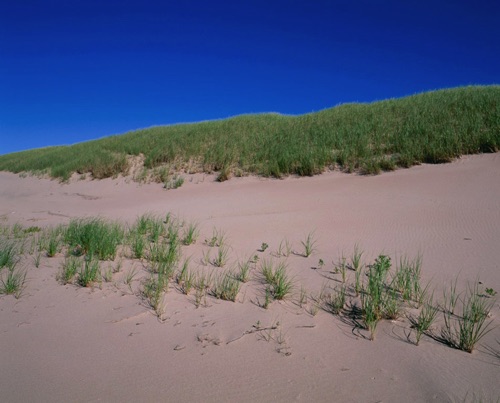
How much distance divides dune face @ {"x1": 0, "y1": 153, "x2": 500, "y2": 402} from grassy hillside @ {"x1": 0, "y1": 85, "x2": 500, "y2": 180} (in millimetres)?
2885

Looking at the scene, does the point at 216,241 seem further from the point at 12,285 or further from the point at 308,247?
the point at 12,285

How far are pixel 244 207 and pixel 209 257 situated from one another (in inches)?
101

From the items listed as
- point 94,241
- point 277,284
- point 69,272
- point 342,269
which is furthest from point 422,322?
point 94,241

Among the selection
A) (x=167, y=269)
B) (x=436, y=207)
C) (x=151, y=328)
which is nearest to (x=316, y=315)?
(x=151, y=328)

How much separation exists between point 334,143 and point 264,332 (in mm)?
7555

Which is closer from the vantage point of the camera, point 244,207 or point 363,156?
point 244,207

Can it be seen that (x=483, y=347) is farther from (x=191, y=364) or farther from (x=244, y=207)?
(x=244, y=207)

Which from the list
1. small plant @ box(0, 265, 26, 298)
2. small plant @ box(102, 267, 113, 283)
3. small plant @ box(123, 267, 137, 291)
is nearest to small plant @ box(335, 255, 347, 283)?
small plant @ box(123, 267, 137, 291)

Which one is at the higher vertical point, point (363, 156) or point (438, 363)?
point (363, 156)

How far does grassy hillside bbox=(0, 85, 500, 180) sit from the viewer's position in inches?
277

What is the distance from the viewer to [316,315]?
2.31m

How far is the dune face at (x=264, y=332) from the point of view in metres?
1.66

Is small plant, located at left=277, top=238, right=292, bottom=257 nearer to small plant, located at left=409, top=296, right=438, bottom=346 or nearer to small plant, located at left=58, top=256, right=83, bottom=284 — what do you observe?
small plant, located at left=409, top=296, right=438, bottom=346

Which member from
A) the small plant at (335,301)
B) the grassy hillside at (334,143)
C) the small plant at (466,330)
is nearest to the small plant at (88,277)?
the small plant at (335,301)
